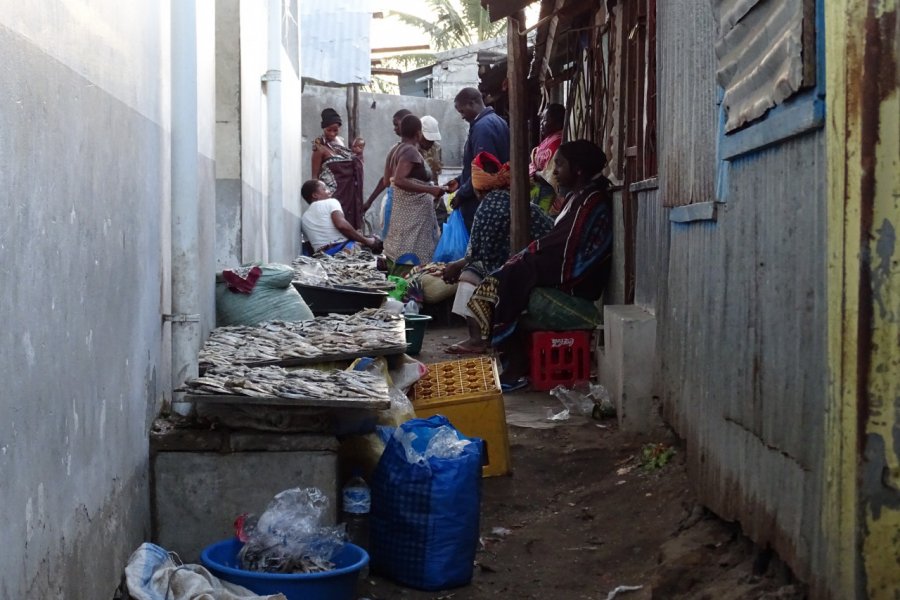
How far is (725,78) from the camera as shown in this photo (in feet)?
12.6

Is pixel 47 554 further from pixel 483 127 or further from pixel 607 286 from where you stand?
pixel 483 127

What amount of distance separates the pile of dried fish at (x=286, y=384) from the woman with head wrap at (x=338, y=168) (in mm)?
10081

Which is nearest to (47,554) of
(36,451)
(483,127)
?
(36,451)

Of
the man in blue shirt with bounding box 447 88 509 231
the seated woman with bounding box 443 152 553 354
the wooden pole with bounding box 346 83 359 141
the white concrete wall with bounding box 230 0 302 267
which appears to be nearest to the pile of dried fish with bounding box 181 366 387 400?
the white concrete wall with bounding box 230 0 302 267

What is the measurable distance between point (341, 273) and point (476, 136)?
2.16 metres

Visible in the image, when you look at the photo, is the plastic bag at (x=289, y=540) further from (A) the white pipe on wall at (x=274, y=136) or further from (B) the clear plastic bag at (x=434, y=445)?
(A) the white pipe on wall at (x=274, y=136)

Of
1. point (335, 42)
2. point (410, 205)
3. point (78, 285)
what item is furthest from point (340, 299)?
point (335, 42)

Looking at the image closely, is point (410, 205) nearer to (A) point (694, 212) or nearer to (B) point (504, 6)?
(B) point (504, 6)

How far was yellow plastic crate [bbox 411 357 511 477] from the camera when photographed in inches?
216

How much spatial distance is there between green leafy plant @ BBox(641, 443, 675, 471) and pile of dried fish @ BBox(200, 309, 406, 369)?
1372 millimetres

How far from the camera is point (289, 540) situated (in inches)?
138

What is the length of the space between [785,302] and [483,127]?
25.6 feet

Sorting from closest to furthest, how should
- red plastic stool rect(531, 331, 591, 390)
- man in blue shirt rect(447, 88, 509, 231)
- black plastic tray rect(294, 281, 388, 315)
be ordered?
black plastic tray rect(294, 281, 388, 315) < red plastic stool rect(531, 331, 591, 390) < man in blue shirt rect(447, 88, 509, 231)

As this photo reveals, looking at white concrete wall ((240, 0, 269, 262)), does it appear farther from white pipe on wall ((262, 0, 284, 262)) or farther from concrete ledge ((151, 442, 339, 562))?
concrete ledge ((151, 442, 339, 562))
